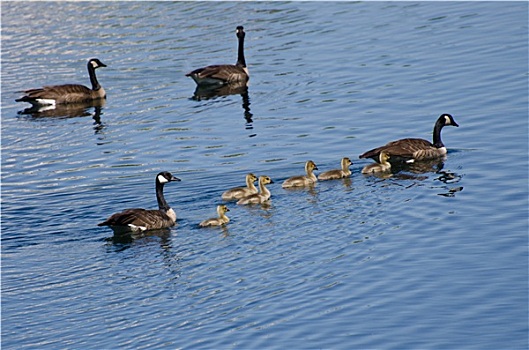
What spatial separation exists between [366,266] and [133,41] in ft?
74.2

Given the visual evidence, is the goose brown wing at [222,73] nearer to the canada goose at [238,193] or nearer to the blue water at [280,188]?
the blue water at [280,188]

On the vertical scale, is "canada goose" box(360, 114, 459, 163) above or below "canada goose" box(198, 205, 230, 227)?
above

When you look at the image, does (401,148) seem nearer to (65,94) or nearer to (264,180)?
(264,180)

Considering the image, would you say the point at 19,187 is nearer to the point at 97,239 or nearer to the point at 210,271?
the point at 97,239

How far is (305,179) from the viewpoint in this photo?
69.6ft

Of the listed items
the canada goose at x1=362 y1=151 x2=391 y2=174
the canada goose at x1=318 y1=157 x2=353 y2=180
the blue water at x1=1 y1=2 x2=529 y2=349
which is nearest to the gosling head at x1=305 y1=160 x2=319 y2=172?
the canada goose at x1=318 y1=157 x2=353 y2=180

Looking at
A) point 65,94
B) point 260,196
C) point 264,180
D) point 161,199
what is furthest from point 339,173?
point 65,94

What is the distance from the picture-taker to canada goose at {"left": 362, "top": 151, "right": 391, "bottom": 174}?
22.0 m

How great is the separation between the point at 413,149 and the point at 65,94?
12447 millimetres

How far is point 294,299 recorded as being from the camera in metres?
15.7

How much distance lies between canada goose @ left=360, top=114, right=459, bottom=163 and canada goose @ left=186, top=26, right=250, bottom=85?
970 centimetres

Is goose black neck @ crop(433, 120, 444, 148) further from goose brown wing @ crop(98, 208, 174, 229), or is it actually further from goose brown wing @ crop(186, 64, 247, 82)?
goose brown wing @ crop(186, 64, 247, 82)

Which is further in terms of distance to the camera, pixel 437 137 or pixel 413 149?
pixel 437 137

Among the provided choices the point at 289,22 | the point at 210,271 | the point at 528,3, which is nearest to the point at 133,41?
the point at 289,22
